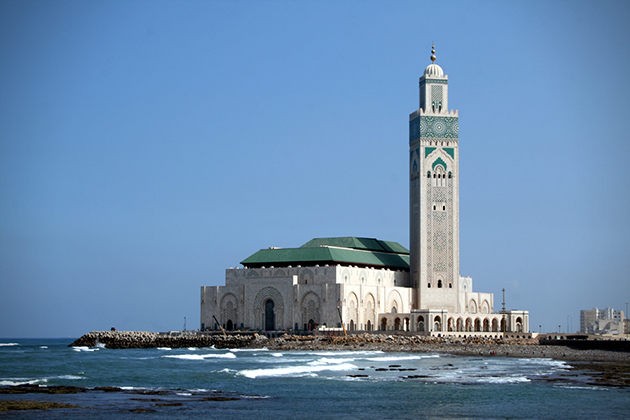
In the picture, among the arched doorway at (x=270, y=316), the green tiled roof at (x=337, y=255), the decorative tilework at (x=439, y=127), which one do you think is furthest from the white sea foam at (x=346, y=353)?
the decorative tilework at (x=439, y=127)

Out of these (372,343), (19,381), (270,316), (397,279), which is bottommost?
(372,343)

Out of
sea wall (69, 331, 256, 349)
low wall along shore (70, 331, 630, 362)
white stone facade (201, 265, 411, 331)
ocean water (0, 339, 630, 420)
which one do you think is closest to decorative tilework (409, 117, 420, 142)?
white stone facade (201, 265, 411, 331)

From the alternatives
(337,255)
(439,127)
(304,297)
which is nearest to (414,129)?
(439,127)

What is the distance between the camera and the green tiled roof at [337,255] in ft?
278

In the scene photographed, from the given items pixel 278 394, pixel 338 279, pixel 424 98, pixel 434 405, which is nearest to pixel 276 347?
pixel 338 279

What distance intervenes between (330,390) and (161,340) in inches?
1953

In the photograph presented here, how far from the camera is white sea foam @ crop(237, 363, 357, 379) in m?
43.6

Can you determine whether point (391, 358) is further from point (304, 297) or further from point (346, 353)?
point (304, 297)

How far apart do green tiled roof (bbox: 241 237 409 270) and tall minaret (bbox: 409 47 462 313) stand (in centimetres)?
440

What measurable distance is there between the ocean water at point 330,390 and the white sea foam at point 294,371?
2.0 inches

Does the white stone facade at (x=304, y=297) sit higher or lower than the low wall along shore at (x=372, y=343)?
higher

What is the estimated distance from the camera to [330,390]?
117 ft

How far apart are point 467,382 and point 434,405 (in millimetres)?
7529

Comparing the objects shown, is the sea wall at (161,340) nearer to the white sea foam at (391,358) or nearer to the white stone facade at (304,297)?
the white stone facade at (304,297)
